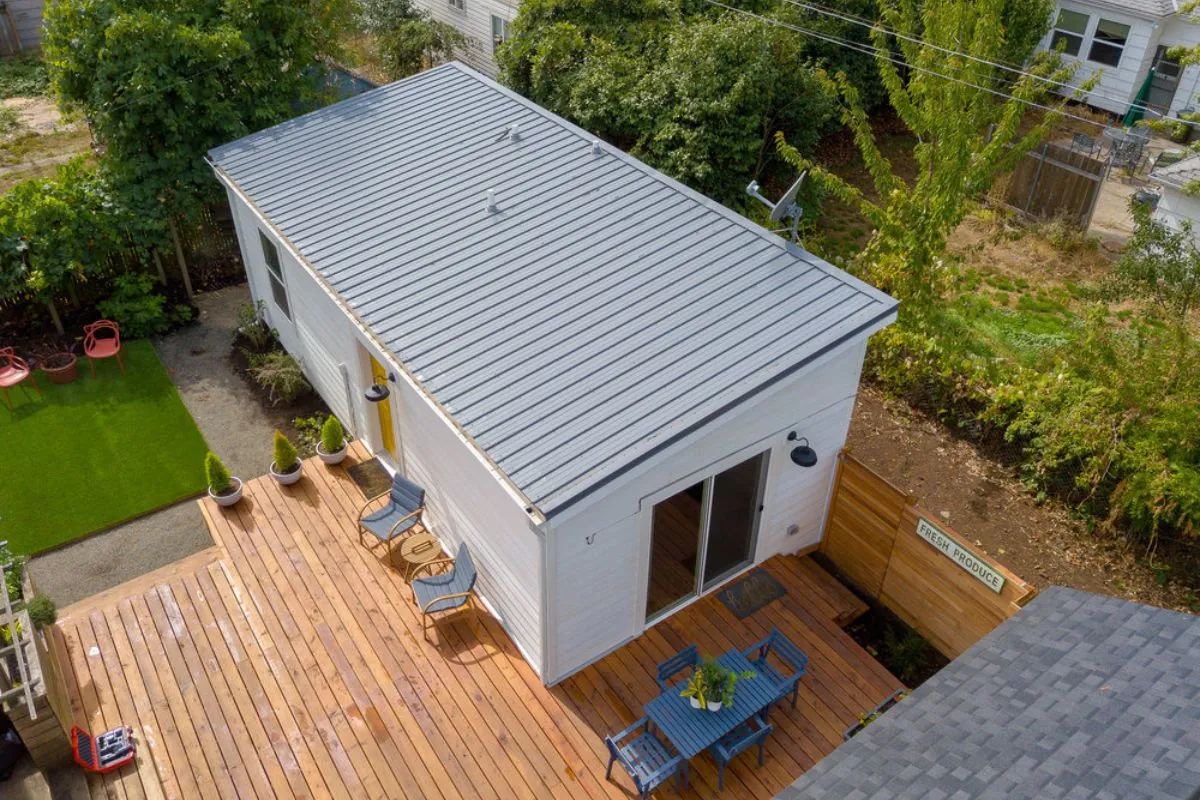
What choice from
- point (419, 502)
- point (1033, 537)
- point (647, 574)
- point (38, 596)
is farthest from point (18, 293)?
point (1033, 537)

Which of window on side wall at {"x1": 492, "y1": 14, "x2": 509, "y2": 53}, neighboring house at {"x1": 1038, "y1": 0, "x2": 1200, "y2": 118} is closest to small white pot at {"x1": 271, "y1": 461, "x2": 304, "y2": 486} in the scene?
window on side wall at {"x1": 492, "y1": 14, "x2": 509, "y2": 53}

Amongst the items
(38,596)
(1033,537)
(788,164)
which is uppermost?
(788,164)

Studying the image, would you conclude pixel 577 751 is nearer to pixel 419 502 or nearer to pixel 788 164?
pixel 419 502

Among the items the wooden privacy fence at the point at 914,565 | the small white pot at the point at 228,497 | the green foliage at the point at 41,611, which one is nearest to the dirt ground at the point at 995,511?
the wooden privacy fence at the point at 914,565

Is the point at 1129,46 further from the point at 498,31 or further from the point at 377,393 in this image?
the point at 377,393

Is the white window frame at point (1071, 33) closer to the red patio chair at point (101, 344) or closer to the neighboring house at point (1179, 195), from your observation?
the neighboring house at point (1179, 195)
